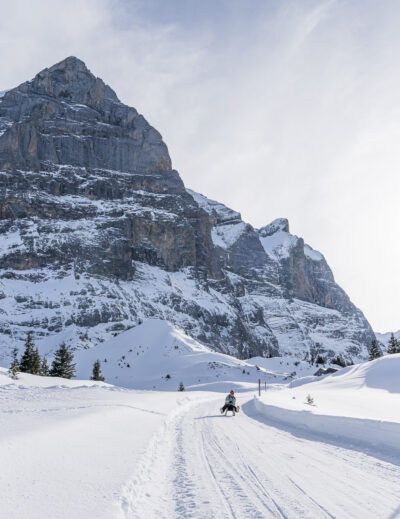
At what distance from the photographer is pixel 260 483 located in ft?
19.4

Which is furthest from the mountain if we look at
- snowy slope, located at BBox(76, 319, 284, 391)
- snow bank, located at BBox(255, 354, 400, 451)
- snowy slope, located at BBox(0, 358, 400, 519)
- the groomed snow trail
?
the groomed snow trail

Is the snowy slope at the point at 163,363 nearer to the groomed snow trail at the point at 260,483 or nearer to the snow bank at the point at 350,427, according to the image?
the snow bank at the point at 350,427

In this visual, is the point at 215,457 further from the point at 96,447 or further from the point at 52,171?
the point at 52,171

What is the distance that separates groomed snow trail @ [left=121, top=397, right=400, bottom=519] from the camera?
184 inches

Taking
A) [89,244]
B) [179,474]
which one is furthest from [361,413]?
[89,244]

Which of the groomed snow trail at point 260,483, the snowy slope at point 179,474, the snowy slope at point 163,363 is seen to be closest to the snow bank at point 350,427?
the snowy slope at point 179,474

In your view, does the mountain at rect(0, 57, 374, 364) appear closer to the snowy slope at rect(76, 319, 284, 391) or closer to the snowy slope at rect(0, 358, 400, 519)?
the snowy slope at rect(76, 319, 284, 391)

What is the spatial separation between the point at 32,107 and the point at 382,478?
21370cm

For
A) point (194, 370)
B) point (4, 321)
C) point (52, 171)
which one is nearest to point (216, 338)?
point (4, 321)

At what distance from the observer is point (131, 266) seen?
499 feet

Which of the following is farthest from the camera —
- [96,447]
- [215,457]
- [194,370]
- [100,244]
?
[100,244]

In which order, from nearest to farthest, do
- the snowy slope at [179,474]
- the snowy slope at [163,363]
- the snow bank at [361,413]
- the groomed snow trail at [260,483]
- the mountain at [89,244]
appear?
1. the snowy slope at [179,474]
2. the groomed snow trail at [260,483]
3. the snow bank at [361,413]
4. the snowy slope at [163,363]
5. the mountain at [89,244]

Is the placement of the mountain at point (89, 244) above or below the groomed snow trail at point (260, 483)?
above

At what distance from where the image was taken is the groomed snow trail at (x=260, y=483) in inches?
184
